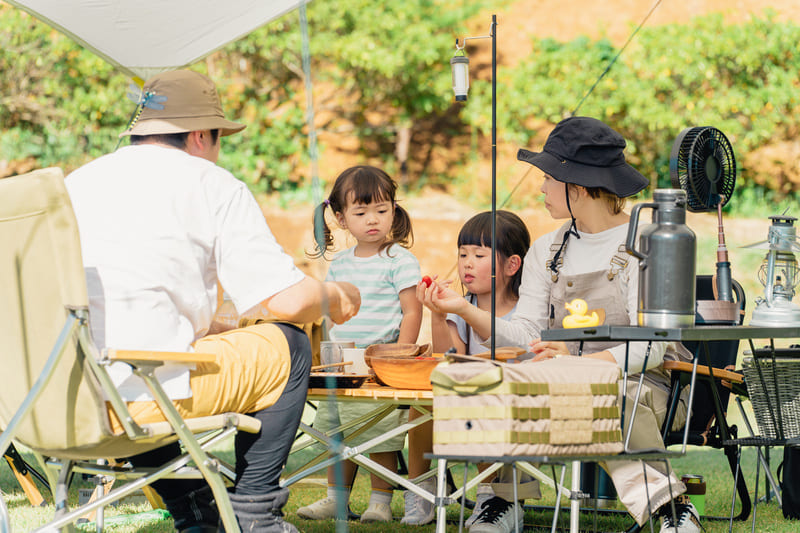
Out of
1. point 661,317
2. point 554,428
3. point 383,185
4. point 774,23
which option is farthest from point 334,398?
point 774,23

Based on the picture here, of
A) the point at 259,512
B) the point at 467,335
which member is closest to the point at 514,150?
the point at 467,335

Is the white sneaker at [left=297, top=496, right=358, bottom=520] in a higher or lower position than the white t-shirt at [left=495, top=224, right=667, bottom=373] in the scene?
lower

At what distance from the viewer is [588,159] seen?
2686mm

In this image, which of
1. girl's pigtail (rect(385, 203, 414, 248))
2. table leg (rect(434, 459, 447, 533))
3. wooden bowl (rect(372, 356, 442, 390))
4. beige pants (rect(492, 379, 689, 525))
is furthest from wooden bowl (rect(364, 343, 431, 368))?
girl's pigtail (rect(385, 203, 414, 248))

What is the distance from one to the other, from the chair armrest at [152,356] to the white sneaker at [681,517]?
1.27m

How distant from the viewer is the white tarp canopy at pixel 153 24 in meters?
3.75

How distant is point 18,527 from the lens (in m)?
2.83

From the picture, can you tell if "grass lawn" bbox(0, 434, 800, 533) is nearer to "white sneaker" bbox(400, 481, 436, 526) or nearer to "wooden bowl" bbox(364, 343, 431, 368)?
"white sneaker" bbox(400, 481, 436, 526)

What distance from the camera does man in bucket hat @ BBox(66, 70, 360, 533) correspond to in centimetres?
193

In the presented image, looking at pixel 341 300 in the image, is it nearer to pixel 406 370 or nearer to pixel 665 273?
pixel 406 370

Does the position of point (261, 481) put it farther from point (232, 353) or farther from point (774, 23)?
point (774, 23)

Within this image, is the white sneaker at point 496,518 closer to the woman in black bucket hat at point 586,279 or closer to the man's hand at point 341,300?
the woman in black bucket hat at point 586,279

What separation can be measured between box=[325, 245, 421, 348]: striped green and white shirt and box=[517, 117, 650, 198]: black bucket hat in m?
0.76

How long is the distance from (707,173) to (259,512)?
147 cm
